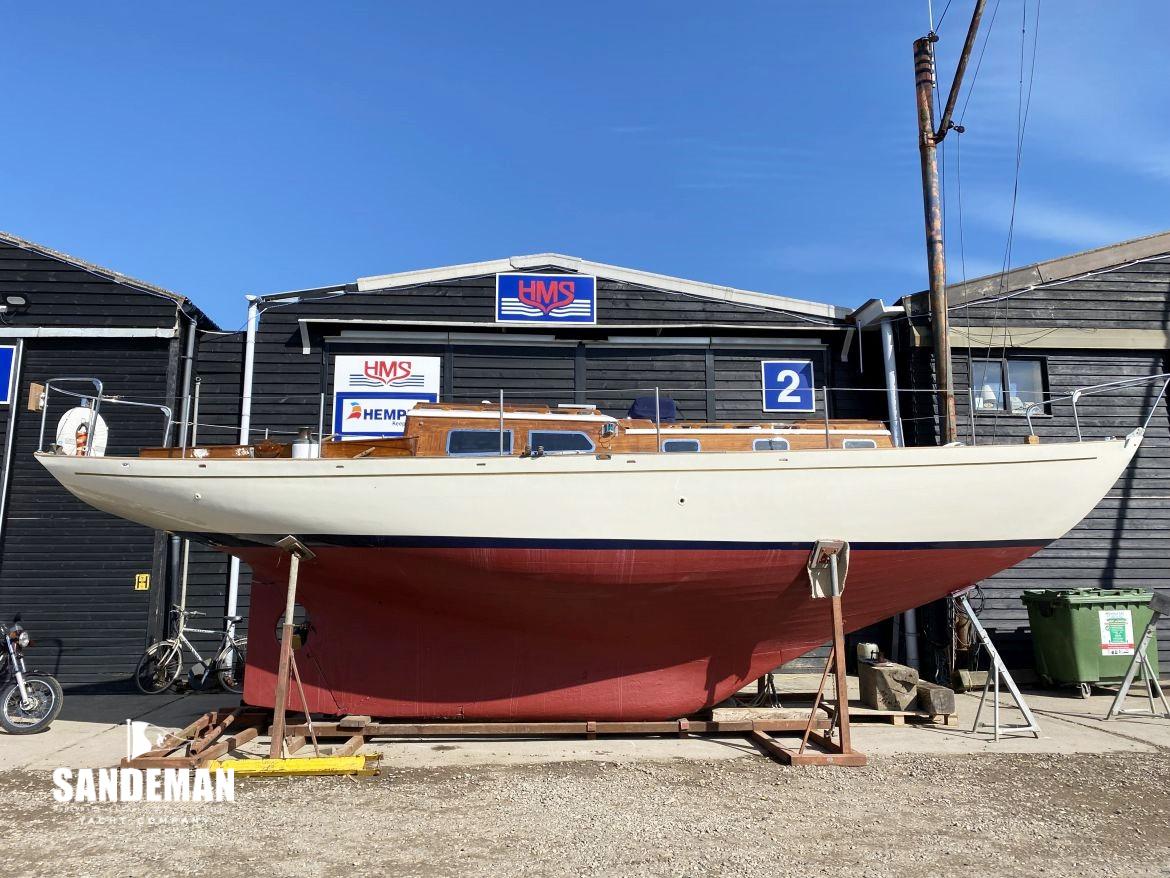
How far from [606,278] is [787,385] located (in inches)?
112

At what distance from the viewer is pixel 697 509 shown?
614 centimetres

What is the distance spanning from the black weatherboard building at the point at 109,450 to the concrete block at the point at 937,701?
317 inches

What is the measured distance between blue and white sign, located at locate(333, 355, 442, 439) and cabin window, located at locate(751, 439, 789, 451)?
451cm

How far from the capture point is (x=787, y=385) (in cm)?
1001

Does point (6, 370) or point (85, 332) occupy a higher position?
point (85, 332)

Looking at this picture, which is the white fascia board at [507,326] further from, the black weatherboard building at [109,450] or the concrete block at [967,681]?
the concrete block at [967,681]

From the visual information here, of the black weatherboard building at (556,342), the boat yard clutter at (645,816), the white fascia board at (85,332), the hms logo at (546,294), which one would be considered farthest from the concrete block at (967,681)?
the white fascia board at (85,332)

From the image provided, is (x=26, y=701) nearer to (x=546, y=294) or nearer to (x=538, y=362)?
(x=538, y=362)

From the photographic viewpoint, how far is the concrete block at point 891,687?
710 cm

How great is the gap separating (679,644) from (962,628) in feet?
13.4

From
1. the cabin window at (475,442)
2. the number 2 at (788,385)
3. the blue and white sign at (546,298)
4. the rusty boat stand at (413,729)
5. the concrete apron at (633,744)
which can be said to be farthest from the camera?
the number 2 at (788,385)

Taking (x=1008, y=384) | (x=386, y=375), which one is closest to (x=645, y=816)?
(x=386, y=375)

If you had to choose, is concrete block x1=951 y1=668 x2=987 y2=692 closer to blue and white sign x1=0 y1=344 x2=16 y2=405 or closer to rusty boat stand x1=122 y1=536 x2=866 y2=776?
rusty boat stand x1=122 y1=536 x2=866 y2=776

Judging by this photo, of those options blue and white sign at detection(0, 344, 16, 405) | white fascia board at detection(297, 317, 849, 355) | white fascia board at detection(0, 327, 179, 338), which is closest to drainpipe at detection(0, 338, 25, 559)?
blue and white sign at detection(0, 344, 16, 405)
